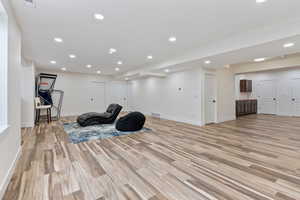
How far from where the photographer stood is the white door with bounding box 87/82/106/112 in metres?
8.80

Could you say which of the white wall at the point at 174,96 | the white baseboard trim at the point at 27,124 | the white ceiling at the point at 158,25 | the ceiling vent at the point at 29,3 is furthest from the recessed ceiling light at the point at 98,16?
the white baseboard trim at the point at 27,124

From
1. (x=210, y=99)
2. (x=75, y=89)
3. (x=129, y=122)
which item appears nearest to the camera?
(x=129, y=122)

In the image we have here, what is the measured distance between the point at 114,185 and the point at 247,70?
7.34m

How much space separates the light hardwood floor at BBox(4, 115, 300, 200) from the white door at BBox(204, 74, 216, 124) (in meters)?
2.25

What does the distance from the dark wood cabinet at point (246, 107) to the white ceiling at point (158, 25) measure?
441 cm

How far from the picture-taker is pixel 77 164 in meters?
2.41

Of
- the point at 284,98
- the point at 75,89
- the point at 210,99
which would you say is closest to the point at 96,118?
the point at 75,89

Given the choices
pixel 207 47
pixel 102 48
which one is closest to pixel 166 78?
pixel 207 47

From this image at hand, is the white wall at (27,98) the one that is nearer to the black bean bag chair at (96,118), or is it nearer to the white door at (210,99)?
the black bean bag chair at (96,118)

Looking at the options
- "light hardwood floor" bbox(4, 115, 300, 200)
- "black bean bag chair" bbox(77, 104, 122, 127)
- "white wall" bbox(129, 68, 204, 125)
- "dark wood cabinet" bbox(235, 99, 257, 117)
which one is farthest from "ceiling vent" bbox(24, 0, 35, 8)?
"dark wood cabinet" bbox(235, 99, 257, 117)

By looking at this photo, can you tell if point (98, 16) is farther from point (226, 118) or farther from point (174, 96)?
point (226, 118)

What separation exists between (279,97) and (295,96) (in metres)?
0.66

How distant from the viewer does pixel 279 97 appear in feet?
25.9

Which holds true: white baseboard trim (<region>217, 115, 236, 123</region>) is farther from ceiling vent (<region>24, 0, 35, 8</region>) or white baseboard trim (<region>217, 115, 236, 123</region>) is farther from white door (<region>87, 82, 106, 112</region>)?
white door (<region>87, 82, 106, 112</region>)
